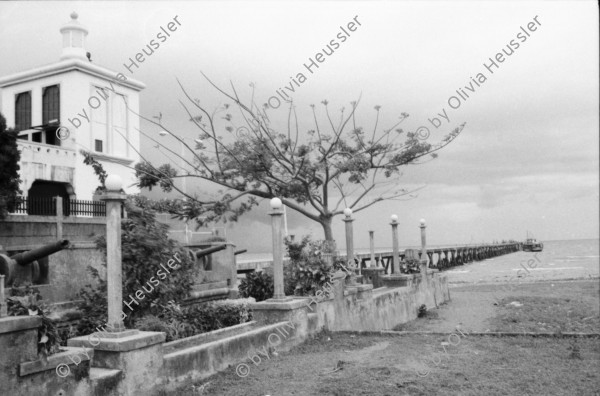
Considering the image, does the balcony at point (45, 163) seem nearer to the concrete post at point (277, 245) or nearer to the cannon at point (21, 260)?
the cannon at point (21, 260)

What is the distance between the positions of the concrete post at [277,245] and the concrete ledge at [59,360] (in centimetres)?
396

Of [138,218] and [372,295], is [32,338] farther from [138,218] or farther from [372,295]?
[372,295]

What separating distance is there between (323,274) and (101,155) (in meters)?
25.5

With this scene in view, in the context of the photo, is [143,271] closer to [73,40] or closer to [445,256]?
[73,40]

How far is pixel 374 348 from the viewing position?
28.1ft

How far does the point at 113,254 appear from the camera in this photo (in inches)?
223

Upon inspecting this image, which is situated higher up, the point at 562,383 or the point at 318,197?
the point at 318,197

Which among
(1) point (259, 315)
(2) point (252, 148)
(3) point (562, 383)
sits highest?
(2) point (252, 148)

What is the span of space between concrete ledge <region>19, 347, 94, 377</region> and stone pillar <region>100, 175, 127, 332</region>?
0.53 meters

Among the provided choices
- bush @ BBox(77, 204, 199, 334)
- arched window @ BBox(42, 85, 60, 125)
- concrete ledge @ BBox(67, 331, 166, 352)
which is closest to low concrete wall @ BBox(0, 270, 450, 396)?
concrete ledge @ BBox(67, 331, 166, 352)

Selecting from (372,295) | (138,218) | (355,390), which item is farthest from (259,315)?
(372,295)

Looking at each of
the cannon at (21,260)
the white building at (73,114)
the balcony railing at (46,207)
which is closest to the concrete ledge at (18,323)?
the cannon at (21,260)

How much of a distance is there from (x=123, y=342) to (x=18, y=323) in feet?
3.91

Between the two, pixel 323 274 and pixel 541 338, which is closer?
pixel 541 338
